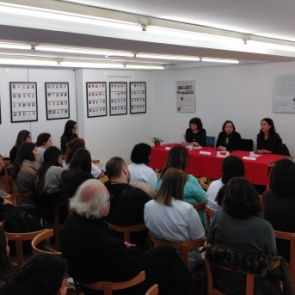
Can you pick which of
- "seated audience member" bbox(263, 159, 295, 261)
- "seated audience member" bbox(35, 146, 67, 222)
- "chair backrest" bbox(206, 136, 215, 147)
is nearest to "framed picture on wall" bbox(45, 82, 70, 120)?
"chair backrest" bbox(206, 136, 215, 147)

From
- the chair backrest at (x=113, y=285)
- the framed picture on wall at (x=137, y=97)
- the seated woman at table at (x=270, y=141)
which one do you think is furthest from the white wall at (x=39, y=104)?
the chair backrest at (x=113, y=285)

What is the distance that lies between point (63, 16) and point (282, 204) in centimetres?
235

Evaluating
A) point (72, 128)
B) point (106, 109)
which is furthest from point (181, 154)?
point (106, 109)

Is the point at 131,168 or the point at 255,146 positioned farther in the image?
the point at 255,146

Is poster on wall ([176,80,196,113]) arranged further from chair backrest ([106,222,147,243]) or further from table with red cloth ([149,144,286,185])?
chair backrest ([106,222,147,243])

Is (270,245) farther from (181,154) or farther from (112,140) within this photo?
(112,140)

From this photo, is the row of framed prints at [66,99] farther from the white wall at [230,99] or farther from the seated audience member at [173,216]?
the seated audience member at [173,216]

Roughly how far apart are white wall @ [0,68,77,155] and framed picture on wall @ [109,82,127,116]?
3.14 ft

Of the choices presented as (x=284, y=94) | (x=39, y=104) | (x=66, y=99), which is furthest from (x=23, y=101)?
(x=284, y=94)

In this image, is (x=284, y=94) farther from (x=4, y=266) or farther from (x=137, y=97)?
(x=4, y=266)

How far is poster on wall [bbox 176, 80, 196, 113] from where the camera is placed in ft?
29.2

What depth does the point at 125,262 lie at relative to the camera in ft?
7.68

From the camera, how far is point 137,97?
9.41 metres

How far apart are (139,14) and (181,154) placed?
1.55m
